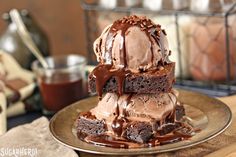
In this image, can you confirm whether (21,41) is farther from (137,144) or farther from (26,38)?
(137,144)

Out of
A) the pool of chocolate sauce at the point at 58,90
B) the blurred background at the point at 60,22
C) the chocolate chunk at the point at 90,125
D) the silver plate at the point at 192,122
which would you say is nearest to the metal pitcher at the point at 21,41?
the pool of chocolate sauce at the point at 58,90

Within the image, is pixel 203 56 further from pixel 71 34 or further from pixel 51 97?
pixel 71 34

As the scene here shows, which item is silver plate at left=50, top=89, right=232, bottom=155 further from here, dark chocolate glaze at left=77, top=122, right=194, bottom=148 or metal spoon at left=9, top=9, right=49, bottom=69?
metal spoon at left=9, top=9, right=49, bottom=69

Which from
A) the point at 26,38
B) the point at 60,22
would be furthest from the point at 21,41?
the point at 60,22

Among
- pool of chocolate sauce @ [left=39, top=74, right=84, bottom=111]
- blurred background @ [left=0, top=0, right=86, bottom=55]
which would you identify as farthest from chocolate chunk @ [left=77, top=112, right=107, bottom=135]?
blurred background @ [left=0, top=0, right=86, bottom=55]

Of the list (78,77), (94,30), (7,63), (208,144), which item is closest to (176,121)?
(208,144)

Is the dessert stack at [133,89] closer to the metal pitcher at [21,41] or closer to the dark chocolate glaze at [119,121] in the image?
the dark chocolate glaze at [119,121]
